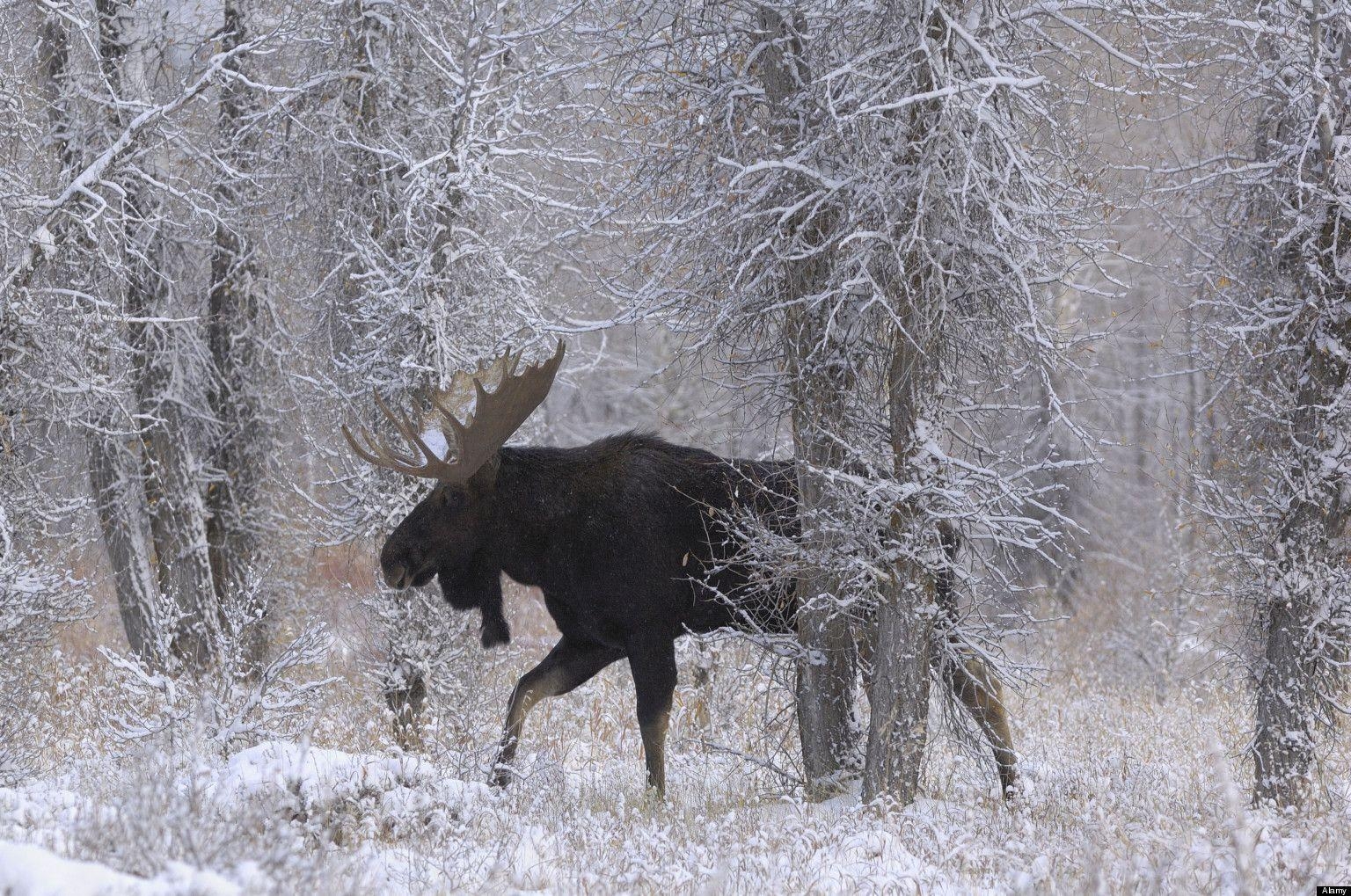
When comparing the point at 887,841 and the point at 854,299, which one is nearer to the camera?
the point at 887,841

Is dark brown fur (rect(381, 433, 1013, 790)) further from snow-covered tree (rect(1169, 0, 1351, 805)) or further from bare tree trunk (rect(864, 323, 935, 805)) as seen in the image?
snow-covered tree (rect(1169, 0, 1351, 805))

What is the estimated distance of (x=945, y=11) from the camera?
608cm

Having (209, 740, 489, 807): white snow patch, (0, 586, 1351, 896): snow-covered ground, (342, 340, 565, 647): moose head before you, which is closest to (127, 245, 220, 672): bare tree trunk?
(0, 586, 1351, 896): snow-covered ground

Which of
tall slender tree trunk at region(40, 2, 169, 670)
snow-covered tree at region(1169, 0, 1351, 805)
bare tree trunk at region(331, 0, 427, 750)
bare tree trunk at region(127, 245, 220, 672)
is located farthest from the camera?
bare tree trunk at region(127, 245, 220, 672)

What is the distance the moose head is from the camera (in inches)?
303

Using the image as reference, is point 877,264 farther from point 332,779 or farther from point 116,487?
point 116,487

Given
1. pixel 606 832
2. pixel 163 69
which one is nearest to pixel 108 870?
pixel 606 832

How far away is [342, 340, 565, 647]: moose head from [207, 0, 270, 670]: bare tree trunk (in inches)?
188

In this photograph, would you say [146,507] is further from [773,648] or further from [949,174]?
[949,174]

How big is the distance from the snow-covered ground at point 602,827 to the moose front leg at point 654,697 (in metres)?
0.24

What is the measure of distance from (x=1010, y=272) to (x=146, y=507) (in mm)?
9391

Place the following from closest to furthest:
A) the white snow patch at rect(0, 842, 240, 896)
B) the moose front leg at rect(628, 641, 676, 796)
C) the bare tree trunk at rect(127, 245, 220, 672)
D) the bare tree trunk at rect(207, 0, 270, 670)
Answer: the white snow patch at rect(0, 842, 240, 896) < the moose front leg at rect(628, 641, 676, 796) < the bare tree trunk at rect(127, 245, 220, 672) < the bare tree trunk at rect(207, 0, 270, 670)

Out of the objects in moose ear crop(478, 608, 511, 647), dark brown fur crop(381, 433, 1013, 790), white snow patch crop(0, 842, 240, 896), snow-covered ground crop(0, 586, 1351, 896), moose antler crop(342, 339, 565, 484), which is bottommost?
snow-covered ground crop(0, 586, 1351, 896)

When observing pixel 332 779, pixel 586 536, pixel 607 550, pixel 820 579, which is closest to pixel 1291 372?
pixel 820 579
